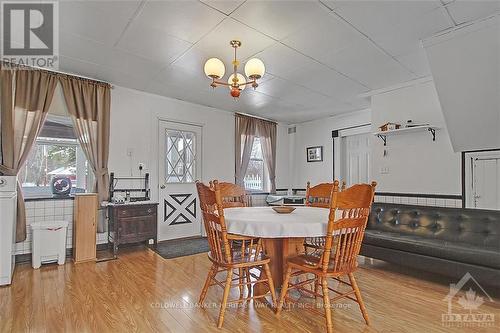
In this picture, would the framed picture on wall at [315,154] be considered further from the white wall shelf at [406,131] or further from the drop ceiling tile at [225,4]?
the drop ceiling tile at [225,4]

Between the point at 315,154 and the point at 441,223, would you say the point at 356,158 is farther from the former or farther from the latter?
the point at 441,223

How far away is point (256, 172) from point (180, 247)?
2.64m

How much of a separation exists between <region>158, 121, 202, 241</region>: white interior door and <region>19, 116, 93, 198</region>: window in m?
1.19

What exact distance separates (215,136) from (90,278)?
3260mm

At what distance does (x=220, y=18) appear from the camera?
2439 millimetres

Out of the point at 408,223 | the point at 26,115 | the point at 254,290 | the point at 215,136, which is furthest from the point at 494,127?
the point at 26,115

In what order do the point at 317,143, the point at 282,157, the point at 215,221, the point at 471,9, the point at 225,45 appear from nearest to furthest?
the point at 215,221
the point at 471,9
the point at 225,45
the point at 317,143
the point at 282,157

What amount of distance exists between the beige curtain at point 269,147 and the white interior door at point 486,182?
3.70 metres

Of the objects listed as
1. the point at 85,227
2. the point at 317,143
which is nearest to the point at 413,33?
the point at 317,143

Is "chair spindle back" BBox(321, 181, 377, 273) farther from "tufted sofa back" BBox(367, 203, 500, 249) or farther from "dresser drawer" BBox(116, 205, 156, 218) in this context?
"dresser drawer" BBox(116, 205, 156, 218)

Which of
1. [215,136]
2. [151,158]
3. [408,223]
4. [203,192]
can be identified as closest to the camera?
[203,192]

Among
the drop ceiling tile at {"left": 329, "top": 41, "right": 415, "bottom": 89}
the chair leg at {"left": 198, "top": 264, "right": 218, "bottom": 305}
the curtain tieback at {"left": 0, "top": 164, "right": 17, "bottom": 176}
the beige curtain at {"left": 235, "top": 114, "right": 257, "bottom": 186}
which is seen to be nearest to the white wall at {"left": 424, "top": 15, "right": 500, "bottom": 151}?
the drop ceiling tile at {"left": 329, "top": 41, "right": 415, "bottom": 89}

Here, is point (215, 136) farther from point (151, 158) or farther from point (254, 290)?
point (254, 290)

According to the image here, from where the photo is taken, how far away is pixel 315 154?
6.27 m
